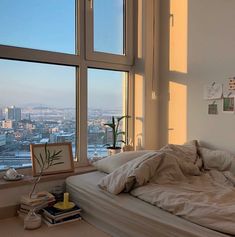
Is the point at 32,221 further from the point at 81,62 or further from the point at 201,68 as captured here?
the point at 201,68

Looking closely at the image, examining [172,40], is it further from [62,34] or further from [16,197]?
[16,197]

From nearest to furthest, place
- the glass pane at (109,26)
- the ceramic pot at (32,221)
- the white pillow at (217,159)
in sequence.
Answer: the ceramic pot at (32,221) → the white pillow at (217,159) → the glass pane at (109,26)

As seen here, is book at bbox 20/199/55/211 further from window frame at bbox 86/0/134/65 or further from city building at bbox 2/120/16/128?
window frame at bbox 86/0/134/65

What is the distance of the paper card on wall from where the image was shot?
2621 mm

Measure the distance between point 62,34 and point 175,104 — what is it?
141cm

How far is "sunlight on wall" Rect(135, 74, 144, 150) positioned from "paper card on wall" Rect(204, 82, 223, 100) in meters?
0.72

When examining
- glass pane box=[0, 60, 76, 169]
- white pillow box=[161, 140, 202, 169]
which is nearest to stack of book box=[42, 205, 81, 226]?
glass pane box=[0, 60, 76, 169]

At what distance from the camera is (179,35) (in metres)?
3.08

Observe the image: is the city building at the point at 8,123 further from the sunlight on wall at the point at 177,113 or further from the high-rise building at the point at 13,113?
the sunlight on wall at the point at 177,113

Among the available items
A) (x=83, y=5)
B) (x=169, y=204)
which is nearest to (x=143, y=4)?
(x=83, y=5)

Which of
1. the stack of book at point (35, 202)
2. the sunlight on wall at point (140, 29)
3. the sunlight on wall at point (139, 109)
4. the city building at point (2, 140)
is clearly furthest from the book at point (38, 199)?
the sunlight on wall at point (140, 29)

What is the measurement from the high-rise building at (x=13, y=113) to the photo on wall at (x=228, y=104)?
73.5 inches

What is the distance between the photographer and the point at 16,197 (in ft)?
7.68

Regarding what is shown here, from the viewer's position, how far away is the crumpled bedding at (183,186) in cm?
147
